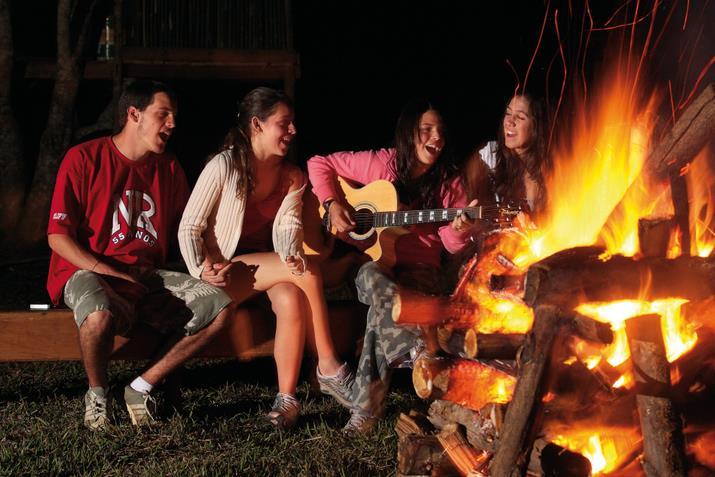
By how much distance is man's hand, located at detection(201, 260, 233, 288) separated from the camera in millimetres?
4438

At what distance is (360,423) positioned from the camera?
426 cm

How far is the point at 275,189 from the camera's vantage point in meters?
4.82

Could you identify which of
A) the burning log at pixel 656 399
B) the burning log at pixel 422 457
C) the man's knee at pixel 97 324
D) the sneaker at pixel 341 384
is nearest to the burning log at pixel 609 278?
the burning log at pixel 656 399

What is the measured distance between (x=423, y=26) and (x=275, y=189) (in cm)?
814

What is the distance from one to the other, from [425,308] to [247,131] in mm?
1828

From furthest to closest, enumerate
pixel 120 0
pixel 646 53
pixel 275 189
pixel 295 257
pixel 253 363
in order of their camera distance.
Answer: pixel 646 53 → pixel 120 0 → pixel 253 363 → pixel 275 189 → pixel 295 257

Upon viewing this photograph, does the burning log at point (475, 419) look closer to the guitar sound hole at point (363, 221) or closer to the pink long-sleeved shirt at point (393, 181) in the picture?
the pink long-sleeved shirt at point (393, 181)

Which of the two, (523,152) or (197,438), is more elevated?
(523,152)

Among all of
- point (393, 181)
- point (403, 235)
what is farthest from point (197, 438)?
point (393, 181)

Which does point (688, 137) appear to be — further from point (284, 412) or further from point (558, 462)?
point (284, 412)

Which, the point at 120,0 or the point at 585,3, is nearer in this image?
the point at 120,0

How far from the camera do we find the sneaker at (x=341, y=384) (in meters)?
4.47

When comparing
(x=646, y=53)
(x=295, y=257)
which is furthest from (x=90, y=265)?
(x=646, y=53)

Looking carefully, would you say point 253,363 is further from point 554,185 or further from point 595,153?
point 595,153
